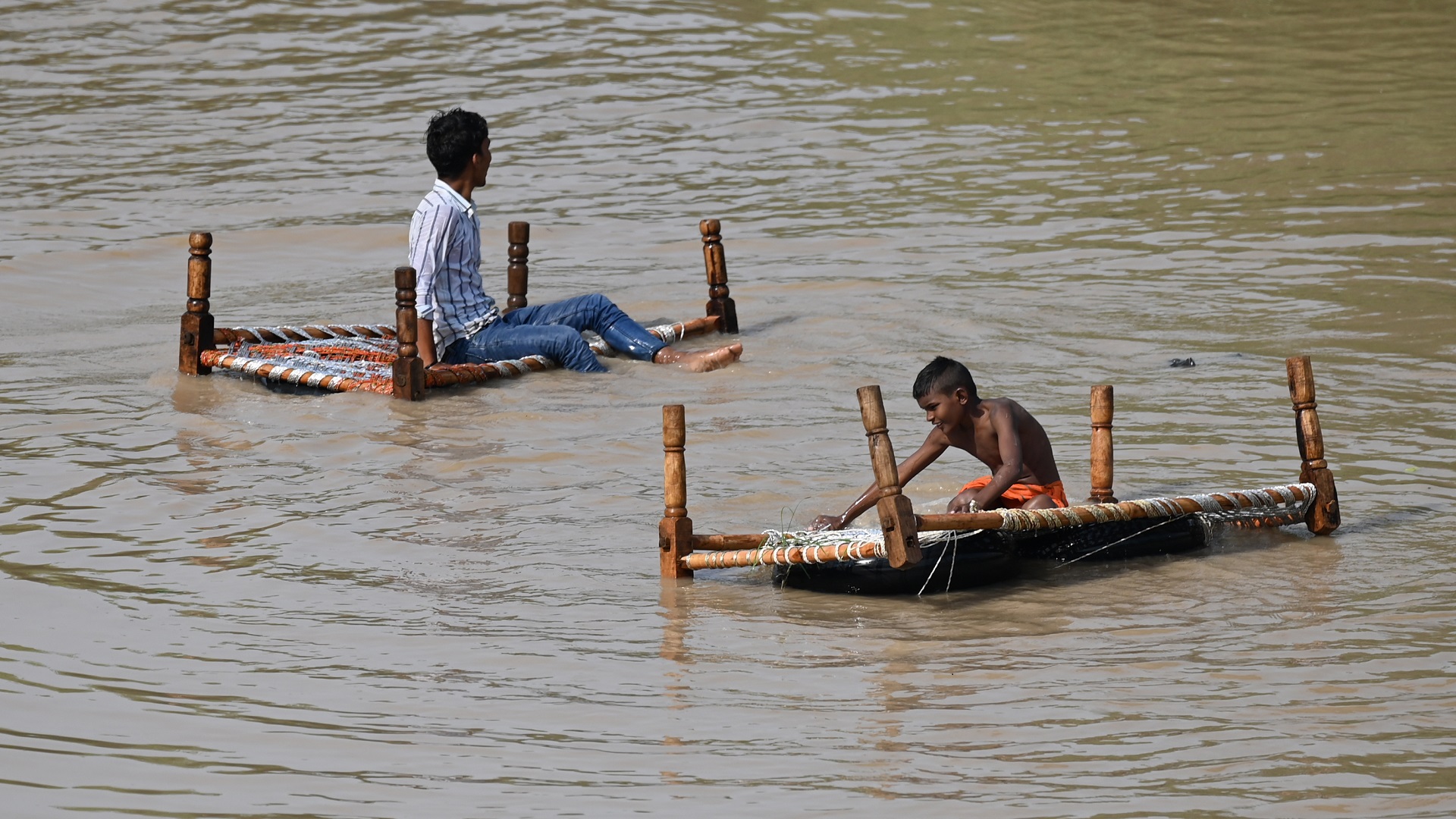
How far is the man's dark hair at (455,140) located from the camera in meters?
9.39

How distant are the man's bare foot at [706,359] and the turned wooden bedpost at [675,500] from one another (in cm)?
347

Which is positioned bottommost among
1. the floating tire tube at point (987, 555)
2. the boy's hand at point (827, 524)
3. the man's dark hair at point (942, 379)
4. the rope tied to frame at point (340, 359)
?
the floating tire tube at point (987, 555)

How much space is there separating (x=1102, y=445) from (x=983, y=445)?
22.5 inches

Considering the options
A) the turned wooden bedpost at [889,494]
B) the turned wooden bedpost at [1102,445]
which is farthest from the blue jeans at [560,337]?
the turned wooden bedpost at [889,494]

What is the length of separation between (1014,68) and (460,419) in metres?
11.6

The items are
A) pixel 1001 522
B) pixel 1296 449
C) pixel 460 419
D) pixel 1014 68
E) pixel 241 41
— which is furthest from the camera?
pixel 241 41

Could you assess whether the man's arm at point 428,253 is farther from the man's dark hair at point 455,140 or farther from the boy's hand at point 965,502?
the boy's hand at point 965,502

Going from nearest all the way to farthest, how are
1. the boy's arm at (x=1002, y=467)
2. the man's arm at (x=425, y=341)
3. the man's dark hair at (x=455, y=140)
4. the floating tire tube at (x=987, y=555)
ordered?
the floating tire tube at (x=987, y=555) → the boy's arm at (x=1002, y=467) → the man's dark hair at (x=455, y=140) → the man's arm at (x=425, y=341)

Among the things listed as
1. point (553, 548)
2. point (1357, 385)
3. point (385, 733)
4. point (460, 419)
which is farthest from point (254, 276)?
point (385, 733)

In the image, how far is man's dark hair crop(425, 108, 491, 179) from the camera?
9.39 meters

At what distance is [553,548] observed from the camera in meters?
7.04

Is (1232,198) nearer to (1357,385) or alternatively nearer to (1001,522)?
(1357,385)

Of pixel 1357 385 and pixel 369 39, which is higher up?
pixel 369 39

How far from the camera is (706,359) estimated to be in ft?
32.8
